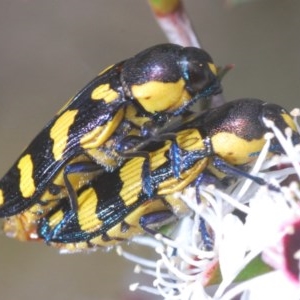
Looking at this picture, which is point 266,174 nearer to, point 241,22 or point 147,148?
point 147,148

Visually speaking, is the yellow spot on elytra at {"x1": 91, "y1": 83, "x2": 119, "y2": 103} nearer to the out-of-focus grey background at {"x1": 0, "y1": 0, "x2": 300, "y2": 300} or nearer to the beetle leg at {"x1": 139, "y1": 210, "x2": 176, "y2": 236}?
the beetle leg at {"x1": 139, "y1": 210, "x2": 176, "y2": 236}

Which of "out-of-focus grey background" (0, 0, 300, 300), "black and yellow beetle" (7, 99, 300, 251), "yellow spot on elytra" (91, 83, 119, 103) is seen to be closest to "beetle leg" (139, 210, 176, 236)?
"black and yellow beetle" (7, 99, 300, 251)

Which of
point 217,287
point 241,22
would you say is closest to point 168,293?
point 217,287

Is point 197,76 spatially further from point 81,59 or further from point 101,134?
point 81,59

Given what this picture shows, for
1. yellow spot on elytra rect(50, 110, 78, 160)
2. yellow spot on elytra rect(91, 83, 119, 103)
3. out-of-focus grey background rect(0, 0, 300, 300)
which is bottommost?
out-of-focus grey background rect(0, 0, 300, 300)

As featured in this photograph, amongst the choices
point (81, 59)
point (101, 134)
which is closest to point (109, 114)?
point (101, 134)
